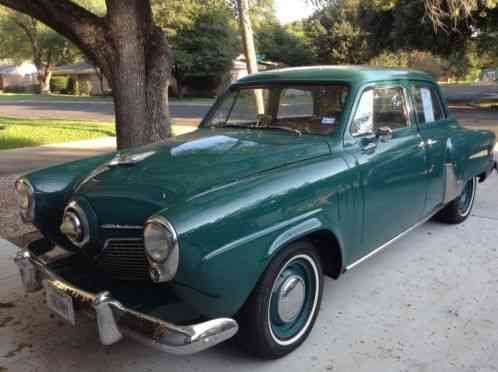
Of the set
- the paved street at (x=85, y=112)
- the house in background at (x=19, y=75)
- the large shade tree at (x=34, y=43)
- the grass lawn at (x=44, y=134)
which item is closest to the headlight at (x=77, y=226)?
the grass lawn at (x=44, y=134)

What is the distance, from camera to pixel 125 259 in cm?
264

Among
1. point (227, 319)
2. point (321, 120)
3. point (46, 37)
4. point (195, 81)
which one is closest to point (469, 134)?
point (321, 120)

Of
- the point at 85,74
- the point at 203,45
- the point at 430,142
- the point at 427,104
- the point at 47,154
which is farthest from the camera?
the point at 85,74

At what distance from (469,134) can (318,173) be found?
2533 mm

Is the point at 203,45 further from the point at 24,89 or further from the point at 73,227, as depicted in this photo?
the point at 73,227

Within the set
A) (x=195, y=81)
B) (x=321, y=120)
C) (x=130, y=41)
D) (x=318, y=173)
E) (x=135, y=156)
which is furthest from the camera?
(x=195, y=81)

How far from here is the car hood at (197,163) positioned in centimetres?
265

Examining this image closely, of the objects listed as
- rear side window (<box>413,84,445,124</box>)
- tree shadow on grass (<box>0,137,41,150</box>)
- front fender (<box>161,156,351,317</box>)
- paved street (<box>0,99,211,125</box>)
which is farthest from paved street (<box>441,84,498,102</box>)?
front fender (<box>161,156,351,317</box>)

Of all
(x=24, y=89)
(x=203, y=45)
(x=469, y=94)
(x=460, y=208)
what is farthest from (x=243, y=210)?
(x=24, y=89)

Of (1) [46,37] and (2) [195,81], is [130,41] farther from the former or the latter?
(1) [46,37]

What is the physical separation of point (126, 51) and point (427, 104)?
3412 mm

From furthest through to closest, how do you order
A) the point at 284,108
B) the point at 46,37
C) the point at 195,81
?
the point at 46,37 < the point at 195,81 < the point at 284,108

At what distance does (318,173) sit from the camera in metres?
2.98

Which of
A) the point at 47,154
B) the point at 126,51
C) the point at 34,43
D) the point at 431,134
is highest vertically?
the point at 34,43
